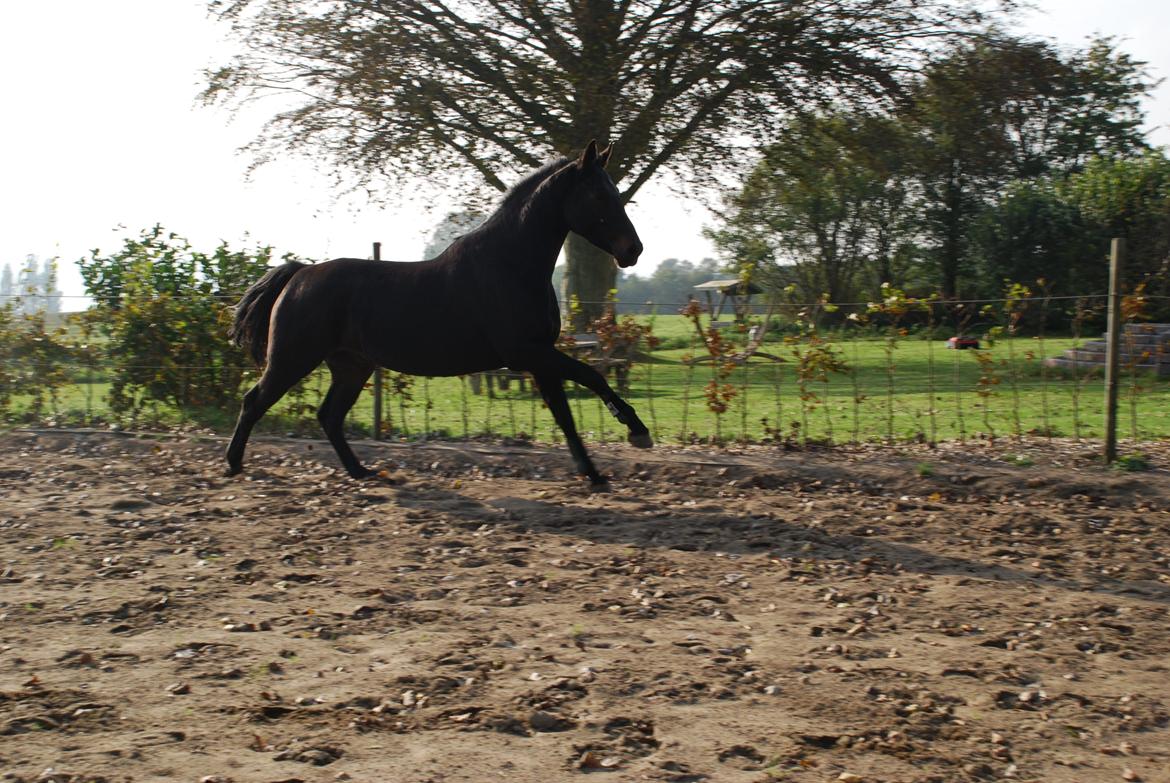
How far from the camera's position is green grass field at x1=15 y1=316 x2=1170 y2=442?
32.8 feet

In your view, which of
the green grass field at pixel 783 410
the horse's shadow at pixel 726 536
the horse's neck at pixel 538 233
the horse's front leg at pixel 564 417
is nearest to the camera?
the horse's shadow at pixel 726 536

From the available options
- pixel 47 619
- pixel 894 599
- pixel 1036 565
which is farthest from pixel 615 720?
pixel 1036 565

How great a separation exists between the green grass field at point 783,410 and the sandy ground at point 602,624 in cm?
159

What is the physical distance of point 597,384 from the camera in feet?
25.0

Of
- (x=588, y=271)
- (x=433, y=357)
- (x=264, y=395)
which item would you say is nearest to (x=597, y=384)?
(x=433, y=357)

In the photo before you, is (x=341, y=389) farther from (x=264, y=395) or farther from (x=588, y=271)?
(x=588, y=271)

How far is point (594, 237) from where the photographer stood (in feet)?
25.0

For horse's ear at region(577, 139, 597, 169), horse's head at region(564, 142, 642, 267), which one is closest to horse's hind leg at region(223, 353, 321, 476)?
horse's head at region(564, 142, 642, 267)

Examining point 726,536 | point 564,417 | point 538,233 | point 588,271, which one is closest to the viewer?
point 726,536

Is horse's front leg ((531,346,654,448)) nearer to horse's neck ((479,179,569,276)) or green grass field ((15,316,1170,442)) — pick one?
horse's neck ((479,179,569,276))

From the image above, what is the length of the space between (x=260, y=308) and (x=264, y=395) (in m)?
0.77

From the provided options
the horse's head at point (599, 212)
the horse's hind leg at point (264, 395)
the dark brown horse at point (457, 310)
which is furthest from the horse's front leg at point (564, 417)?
the horse's hind leg at point (264, 395)

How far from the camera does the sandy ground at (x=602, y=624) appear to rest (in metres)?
3.52

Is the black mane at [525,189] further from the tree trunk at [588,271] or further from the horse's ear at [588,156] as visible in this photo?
the tree trunk at [588,271]
